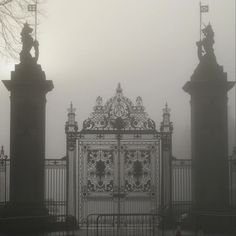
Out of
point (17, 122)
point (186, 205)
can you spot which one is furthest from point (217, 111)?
point (17, 122)

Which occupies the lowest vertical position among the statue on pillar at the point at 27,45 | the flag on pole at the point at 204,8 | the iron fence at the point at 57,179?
the iron fence at the point at 57,179

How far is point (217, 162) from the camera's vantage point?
1856 centimetres

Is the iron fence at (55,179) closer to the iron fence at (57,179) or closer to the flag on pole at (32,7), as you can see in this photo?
the iron fence at (57,179)

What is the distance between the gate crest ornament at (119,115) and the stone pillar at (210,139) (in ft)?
5.18

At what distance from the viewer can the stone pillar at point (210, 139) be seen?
18469 millimetres

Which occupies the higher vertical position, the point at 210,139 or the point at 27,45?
the point at 27,45

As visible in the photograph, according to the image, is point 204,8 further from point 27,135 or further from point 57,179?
point 57,179

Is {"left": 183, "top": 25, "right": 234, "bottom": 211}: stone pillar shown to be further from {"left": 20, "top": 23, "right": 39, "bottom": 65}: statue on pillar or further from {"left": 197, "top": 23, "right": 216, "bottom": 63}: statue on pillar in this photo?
{"left": 20, "top": 23, "right": 39, "bottom": 65}: statue on pillar

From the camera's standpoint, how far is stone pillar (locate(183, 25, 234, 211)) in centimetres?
1847

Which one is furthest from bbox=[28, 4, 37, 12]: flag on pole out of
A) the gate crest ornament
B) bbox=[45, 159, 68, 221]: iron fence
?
bbox=[45, 159, 68, 221]: iron fence

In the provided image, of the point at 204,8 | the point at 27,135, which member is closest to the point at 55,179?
the point at 27,135

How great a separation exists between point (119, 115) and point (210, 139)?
9.68ft

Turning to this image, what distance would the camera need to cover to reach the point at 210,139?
18625 millimetres

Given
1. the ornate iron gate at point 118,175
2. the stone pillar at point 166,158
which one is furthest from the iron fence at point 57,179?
the stone pillar at point 166,158
